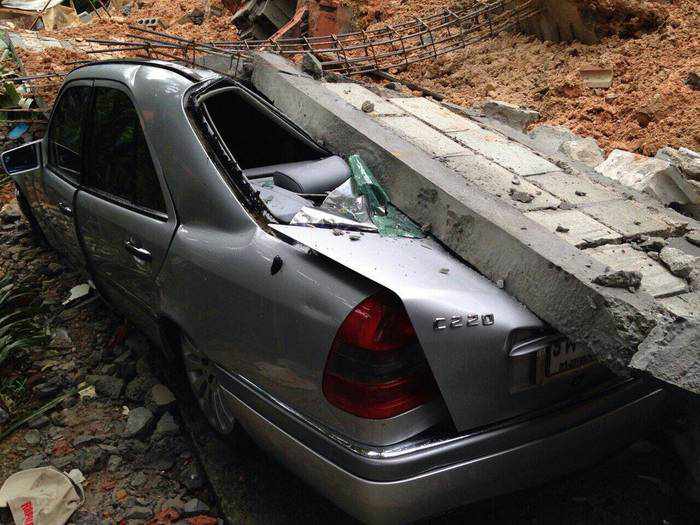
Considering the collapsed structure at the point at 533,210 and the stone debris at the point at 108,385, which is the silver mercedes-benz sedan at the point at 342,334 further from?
the stone debris at the point at 108,385

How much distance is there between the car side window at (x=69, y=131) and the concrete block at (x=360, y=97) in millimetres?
1401

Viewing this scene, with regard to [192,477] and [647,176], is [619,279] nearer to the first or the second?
[647,176]

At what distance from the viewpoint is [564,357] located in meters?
1.94

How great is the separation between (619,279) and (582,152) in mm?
1957

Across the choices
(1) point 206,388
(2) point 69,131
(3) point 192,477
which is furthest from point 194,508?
(2) point 69,131

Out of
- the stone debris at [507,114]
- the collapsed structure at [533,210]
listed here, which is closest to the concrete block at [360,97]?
the collapsed structure at [533,210]

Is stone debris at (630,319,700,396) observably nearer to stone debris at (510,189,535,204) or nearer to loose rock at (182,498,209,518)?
stone debris at (510,189,535,204)

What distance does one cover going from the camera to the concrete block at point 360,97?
3.41 meters

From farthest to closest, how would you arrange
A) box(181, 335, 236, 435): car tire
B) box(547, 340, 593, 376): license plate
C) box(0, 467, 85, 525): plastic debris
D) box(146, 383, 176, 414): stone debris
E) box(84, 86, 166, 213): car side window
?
box(146, 383, 176, 414): stone debris
box(84, 86, 166, 213): car side window
box(181, 335, 236, 435): car tire
box(0, 467, 85, 525): plastic debris
box(547, 340, 593, 376): license plate

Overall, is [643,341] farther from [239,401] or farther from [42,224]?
[42,224]

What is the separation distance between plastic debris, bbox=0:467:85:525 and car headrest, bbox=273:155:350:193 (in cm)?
161

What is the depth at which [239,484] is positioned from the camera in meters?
2.62

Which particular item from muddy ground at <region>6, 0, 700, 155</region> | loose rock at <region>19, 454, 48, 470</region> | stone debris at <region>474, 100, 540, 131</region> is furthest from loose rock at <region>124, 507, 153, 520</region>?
muddy ground at <region>6, 0, 700, 155</region>

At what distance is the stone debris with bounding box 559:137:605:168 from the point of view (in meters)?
3.55
